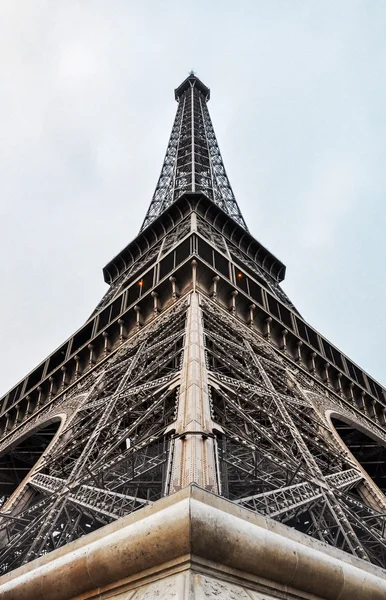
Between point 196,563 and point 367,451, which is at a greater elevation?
point 367,451

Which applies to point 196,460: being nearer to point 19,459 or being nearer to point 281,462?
point 281,462

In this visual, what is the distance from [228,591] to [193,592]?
15.9 inches

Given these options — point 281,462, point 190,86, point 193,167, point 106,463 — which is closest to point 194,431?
point 281,462

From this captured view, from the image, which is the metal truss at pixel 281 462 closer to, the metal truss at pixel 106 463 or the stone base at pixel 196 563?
the metal truss at pixel 106 463

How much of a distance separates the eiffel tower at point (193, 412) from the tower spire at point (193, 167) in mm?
9545

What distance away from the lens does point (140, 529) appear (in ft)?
16.8

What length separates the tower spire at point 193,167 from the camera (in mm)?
51125

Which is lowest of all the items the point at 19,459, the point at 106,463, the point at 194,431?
the point at 194,431

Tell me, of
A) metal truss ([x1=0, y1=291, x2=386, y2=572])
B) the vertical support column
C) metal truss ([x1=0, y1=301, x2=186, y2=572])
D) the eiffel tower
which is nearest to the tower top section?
the eiffel tower

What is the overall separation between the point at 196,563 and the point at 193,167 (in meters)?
52.0

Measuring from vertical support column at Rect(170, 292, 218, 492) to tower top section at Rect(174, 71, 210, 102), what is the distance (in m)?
75.4

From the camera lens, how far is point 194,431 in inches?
345

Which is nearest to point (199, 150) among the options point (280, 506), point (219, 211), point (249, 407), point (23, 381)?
point (219, 211)

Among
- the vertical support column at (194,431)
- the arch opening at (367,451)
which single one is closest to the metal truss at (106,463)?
the vertical support column at (194,431)
